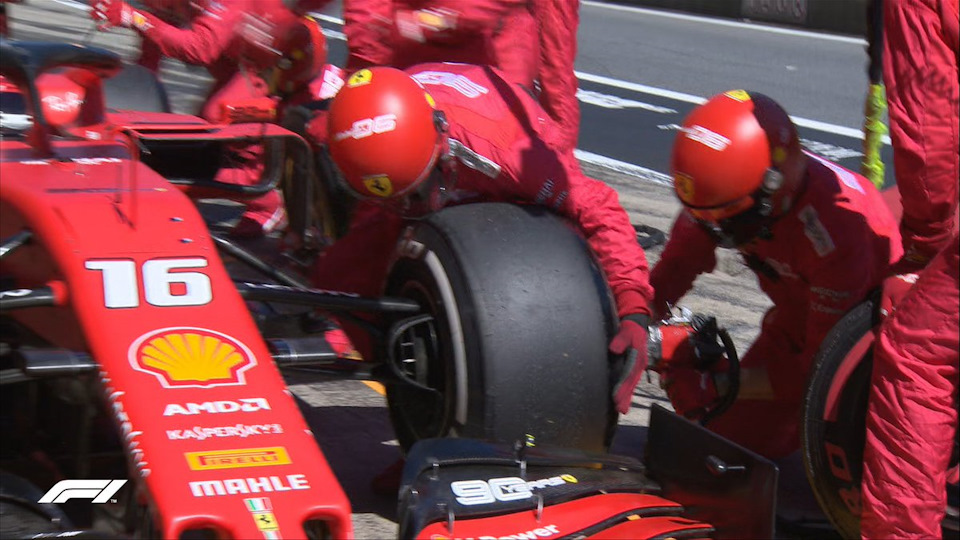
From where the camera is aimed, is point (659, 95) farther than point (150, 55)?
Yes

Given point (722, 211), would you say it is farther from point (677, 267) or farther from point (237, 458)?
point (237, 458)

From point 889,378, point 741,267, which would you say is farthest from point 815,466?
point 741,267

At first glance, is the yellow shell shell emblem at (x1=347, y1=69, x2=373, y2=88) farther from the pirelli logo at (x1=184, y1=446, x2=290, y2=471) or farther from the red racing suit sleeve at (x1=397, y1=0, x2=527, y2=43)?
the pirelli logo at (x1=184, y1=446, x2=290, y2=471)

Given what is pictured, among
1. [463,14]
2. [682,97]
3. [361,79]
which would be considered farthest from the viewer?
[682,97]

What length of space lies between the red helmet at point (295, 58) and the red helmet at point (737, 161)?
302cm

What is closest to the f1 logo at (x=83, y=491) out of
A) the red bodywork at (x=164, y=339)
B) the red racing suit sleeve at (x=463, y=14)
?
the red bodywork at (x=164, y=339)

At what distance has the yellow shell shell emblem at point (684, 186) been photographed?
3.94 metres

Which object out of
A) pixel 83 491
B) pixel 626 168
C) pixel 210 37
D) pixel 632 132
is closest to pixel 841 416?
pixel 83 491

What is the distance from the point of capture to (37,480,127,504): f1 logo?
10.7 ft

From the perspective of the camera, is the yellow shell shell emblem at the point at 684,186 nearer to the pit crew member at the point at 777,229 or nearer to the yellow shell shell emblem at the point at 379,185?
the pit crew member at the point at 777,229

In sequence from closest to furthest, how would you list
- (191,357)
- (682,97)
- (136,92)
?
(191,357)
(136,92)
(682,97)

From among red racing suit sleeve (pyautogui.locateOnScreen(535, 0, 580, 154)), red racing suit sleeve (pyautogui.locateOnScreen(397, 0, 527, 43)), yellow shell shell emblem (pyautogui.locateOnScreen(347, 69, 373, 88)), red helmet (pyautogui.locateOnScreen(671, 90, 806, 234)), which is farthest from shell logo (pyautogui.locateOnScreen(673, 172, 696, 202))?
red racing suit sleeve (pyautogui.locateOnScreen(535, 0, 580, 154))

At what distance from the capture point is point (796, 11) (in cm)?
1694

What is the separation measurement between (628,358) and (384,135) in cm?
90
